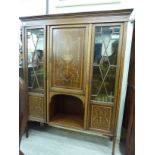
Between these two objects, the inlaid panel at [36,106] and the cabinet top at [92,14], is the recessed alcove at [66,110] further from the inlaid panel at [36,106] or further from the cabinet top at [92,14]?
the cabinet top at [92,14]

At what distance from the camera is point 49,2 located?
7.50 feet

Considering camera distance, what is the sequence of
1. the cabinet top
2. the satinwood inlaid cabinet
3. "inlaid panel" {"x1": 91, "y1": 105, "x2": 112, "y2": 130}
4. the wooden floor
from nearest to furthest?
the cabinet top < the satinwood inlaid cabinet < "inlaid panel" {"x1": 91, "y1": 105, "x2": 112, "y2": 130} < the wooden floor

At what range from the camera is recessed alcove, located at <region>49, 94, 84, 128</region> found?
6.97ft

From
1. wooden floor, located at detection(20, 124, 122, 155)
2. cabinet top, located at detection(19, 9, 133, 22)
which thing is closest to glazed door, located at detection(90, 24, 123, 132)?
cabinet top, located at detection(19, 9, 133, 22)

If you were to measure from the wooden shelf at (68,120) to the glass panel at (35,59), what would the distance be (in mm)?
545

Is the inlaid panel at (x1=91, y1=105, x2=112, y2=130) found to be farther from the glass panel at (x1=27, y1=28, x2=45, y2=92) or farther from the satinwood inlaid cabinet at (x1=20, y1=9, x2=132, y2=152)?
the glass panel at (x1=27, y1=28, x2=45, y2=92)

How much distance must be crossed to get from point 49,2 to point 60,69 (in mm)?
1245

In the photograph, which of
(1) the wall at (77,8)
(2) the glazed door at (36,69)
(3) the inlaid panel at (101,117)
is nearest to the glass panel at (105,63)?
(3) the inlaid panel at (101,117)

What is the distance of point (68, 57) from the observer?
6.09ft

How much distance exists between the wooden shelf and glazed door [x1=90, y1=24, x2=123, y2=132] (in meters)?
0.25

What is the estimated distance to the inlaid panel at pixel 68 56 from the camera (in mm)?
1784

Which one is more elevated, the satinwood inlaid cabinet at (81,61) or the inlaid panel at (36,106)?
the satinwood inlaid cabinet at (81,61)
